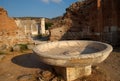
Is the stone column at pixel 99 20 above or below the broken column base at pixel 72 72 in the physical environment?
above

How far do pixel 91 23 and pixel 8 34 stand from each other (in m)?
6.61

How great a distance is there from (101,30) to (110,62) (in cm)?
485

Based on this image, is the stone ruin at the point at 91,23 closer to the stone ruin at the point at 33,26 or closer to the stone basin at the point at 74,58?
the stone basin at the point at 74,58

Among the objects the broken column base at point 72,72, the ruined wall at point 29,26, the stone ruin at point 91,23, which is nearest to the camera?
the broken column base at point 72,72

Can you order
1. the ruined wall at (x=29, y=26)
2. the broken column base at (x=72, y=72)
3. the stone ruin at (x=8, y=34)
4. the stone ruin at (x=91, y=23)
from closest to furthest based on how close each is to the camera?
the broken column base at (x=72, y=72) → the stone ruin at (x=8, y=34) → the stone ruin at (x=91, y=23) → the ruined wall at (x=29, y=26)

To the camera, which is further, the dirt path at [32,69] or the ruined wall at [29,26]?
the ruined wall at [29,26]

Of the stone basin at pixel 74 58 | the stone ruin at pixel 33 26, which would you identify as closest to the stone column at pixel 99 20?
the stone basin at pixel 74 58

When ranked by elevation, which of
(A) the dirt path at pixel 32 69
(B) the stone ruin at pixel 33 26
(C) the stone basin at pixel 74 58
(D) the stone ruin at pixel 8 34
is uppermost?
(B) the stone ruin at pixel 33 26

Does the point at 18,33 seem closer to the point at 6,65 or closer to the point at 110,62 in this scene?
the point at 6,65

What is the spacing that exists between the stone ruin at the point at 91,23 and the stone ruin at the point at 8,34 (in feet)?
15.3

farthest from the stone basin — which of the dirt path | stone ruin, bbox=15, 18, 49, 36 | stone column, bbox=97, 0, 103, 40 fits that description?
stone ruin, bbox=15, 18, 49, 36

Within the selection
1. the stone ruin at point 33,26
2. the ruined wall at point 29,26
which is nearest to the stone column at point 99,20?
the stone ruin at point 33,26

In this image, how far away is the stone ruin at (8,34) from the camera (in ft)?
28.7

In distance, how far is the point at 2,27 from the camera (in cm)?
891
